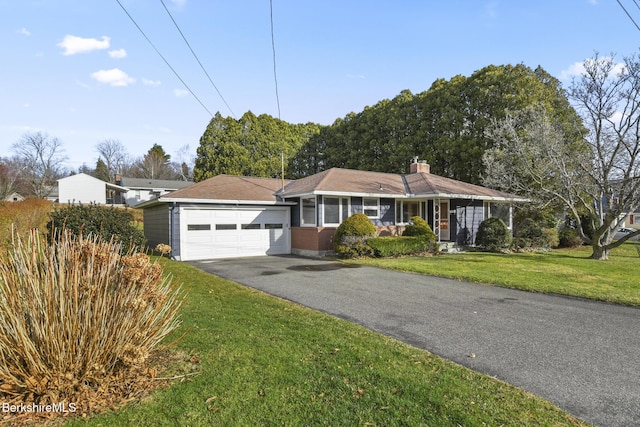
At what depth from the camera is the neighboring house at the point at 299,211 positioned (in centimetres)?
1452

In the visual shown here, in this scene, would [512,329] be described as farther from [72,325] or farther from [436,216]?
[436,216]

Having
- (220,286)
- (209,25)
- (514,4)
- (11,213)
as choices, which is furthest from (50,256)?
(11,213)

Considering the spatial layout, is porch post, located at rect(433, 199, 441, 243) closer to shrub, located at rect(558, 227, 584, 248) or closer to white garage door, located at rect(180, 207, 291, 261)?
white garage door, located at rect(180, 207, 291, 261)

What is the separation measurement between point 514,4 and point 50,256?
1154 cm

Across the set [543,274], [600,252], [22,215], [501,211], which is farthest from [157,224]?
[600,252]

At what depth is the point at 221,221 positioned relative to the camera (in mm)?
15031

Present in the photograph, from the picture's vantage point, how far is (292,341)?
442 centimetres

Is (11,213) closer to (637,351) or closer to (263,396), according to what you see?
(263,396)

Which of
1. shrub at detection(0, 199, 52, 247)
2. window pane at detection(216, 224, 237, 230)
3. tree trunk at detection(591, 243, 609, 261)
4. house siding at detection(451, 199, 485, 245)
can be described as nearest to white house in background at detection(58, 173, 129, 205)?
shrub at detection(0, 199, 52, 247)

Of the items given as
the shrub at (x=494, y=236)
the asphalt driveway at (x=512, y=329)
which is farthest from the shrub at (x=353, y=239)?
the shrub at (x=494, y=236)

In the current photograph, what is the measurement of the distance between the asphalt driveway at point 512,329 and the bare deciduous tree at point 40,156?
52.4 metres

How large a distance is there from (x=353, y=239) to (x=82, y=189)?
38677mm

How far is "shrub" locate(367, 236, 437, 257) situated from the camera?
44.8ft

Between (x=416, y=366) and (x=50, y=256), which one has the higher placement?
(x=50, y=256)
